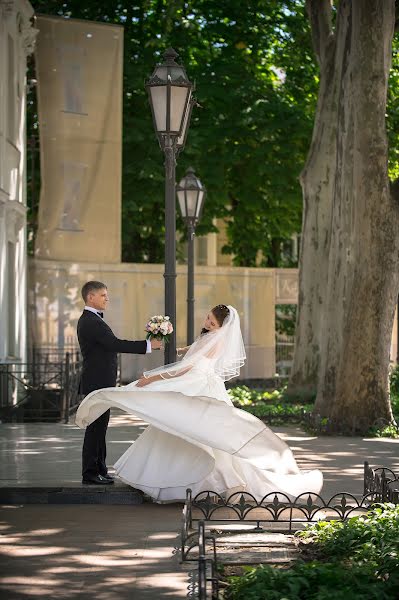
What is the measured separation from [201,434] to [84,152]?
20.9 m

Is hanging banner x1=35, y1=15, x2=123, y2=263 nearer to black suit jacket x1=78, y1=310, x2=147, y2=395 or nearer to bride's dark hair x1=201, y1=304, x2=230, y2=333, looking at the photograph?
black suit jacket x1=78, y1=310, x2=147, y2=395

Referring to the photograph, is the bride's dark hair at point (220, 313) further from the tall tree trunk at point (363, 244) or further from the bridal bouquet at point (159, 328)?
the tall tree trunk at point (363, 244)

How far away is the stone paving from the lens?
8289 mm

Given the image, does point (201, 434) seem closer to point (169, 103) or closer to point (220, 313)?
point (220, 313)

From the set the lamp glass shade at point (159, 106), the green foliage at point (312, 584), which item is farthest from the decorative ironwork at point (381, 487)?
the lamp glass shade at point (159, 106)

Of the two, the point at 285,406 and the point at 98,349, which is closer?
the point at 98,349

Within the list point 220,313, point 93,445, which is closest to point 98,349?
point 93,445

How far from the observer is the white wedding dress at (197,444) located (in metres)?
11.9

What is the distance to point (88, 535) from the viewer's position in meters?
10.4

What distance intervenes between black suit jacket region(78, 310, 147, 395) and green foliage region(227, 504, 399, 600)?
382 cm

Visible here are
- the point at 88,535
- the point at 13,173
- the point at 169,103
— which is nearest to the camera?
the point at 88,535

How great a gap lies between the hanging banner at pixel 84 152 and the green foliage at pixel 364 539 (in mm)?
22533

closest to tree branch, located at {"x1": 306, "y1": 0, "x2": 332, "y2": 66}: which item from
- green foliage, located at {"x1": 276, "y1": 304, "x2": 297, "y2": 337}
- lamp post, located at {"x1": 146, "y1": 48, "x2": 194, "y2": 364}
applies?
lamp post, located at {"x1": 146, "y1": 48, "x2": 194, "y2": 364}

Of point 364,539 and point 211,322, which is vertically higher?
point 211,322
